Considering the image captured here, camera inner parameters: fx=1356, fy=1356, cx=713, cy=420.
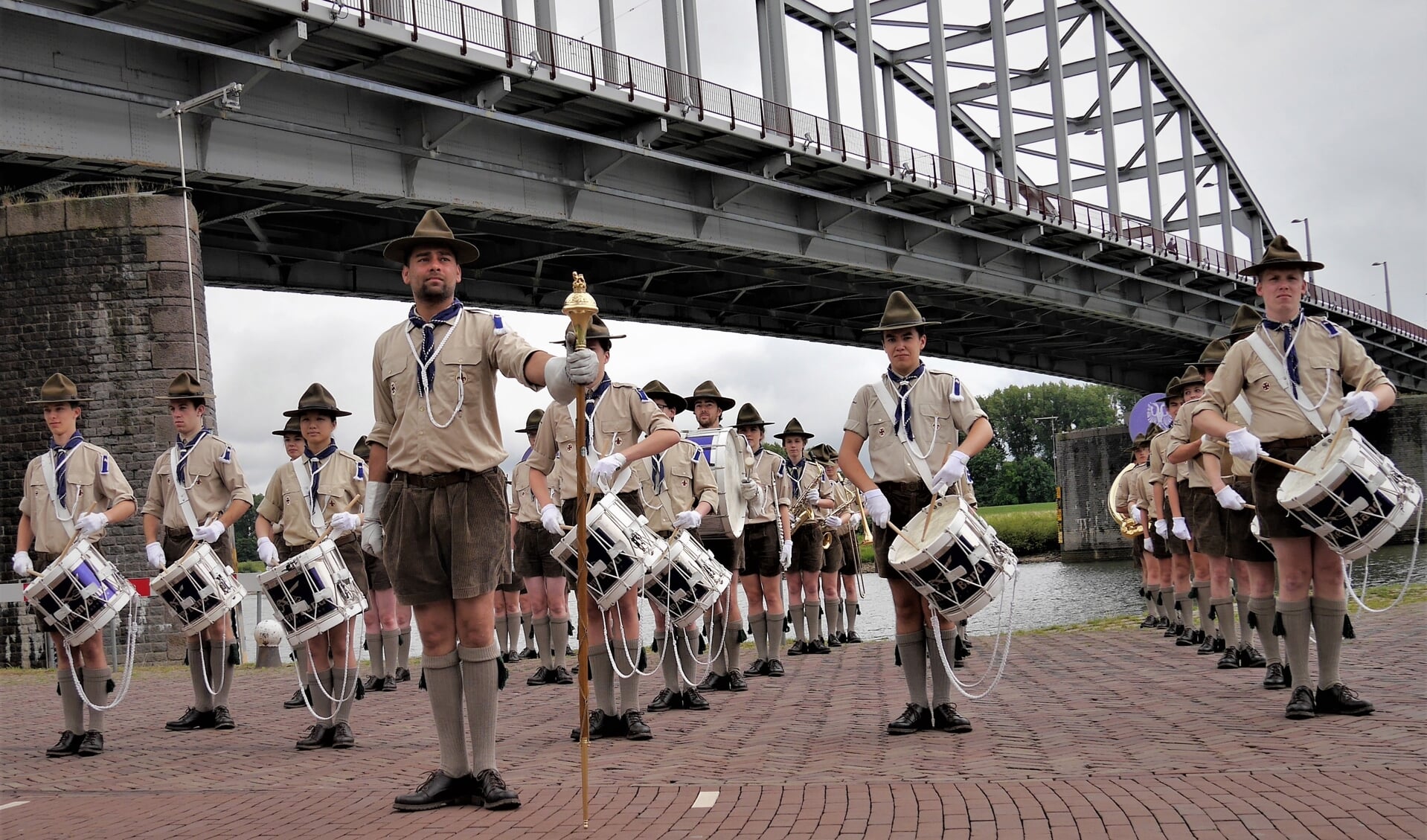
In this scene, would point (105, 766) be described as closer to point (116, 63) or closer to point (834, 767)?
point (834, 767)

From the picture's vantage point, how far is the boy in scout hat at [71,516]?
9109 mm

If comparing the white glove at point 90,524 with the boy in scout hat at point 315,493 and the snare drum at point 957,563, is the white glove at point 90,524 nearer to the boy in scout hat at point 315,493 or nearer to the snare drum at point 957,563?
the boy in scout hat at point 315,493

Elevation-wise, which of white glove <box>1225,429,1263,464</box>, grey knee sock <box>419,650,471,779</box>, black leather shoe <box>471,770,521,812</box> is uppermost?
white glove <box>1225,429,1263,464</box>

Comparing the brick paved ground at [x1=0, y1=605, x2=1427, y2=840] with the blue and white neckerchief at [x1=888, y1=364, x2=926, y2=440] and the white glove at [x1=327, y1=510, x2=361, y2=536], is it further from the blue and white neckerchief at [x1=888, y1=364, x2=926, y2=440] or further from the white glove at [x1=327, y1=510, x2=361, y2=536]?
the blue and white neckerchief at [x1=888, y1=364, x2=926, y2=440]

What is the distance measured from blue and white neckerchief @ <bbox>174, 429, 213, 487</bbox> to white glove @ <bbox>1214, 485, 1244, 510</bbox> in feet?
24.2

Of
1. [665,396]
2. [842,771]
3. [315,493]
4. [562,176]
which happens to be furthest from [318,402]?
[562,176]

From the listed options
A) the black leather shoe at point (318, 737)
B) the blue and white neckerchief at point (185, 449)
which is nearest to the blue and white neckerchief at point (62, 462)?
the blue and white neckerchief at point (185, 449)

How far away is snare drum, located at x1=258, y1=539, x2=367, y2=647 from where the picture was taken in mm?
8711

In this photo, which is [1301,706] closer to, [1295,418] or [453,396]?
[1295,418]

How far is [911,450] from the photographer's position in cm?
788

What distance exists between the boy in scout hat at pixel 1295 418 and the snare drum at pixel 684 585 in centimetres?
350

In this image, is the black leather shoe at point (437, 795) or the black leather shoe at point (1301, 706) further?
the black leather shoe at point (1301, 706)

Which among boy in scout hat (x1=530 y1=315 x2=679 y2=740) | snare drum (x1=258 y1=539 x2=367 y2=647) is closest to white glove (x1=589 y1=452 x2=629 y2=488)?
boy in scout hat (x1=530 y1=315 x2=679 y2=740)

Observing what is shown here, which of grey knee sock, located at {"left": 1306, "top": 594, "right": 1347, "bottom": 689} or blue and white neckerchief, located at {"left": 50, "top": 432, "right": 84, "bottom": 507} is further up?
blue and white neckerchief, located at {"left": 50, "top": 432, "right": 84, "bottom": 507}
